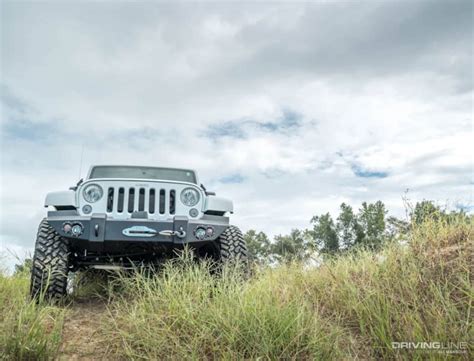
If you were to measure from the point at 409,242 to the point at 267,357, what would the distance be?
221cm

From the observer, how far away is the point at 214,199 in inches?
188

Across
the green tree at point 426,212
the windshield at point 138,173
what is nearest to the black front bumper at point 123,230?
the windshield at point 138,173

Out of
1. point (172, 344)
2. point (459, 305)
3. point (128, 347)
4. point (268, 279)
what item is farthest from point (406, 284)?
point (128, 347)

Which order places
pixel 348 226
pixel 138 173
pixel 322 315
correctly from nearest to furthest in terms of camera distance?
1. pixel 322 315
2. pixel 138 173
3. pixel 348 226

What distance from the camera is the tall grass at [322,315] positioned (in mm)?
2637

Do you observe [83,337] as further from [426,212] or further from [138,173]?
[426,212]

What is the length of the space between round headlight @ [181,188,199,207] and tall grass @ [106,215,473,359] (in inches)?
43.2

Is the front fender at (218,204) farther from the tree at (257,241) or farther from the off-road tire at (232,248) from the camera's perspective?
the tree at (257,241)

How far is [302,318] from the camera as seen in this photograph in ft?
9.00

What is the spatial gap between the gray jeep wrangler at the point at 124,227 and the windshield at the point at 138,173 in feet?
3.53

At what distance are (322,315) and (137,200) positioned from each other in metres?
2.33

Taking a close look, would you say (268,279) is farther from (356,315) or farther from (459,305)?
(459,305)

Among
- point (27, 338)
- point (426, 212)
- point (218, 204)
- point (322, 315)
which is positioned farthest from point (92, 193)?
point (426, 212)

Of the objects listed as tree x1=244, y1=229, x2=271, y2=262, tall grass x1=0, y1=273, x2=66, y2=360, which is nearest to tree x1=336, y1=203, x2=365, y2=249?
tree x1=244, y1=229, x2=271, y2=262
